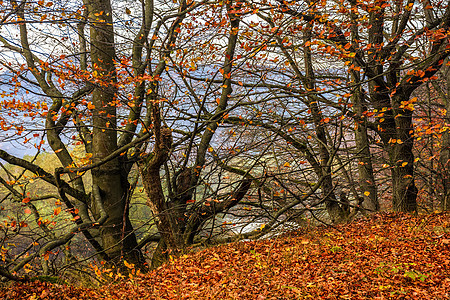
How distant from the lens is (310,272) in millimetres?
4516

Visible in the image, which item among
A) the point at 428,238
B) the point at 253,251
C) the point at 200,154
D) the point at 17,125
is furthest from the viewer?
the point at 200,154

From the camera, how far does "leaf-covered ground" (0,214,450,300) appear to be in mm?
3875

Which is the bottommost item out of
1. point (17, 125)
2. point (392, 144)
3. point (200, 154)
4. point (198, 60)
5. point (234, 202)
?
point (234, 202)

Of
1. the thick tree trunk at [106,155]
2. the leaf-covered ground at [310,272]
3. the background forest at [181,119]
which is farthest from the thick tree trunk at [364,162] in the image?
the thick tree trunk at [106,155]

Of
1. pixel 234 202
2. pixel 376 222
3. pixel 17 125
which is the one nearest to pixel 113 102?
pixel 17 125

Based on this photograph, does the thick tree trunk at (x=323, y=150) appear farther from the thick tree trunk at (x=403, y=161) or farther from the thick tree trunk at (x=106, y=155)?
the thick tree trunk at (x=106, y=155)

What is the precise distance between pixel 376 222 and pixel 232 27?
5426mm

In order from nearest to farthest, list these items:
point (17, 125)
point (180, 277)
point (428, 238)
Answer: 1. point (180, 277)
2. point (428, 238)
3. point (17, 125)

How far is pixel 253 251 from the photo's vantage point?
605 cm

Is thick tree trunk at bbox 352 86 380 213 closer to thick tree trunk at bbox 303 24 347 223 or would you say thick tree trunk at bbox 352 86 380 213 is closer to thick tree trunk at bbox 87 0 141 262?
thick tree trunk at bbox 303 24 347 223

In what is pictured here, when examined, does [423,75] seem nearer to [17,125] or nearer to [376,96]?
[376,96]

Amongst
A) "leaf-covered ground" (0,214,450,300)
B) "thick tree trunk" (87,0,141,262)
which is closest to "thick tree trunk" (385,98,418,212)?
"leaf-covered ground" (0,214,450,300)

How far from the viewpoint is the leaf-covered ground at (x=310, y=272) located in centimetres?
388

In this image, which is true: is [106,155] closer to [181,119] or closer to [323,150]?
[181,119]
